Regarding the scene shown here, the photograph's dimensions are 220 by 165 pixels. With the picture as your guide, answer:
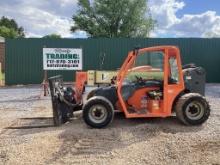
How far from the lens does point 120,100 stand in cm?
880

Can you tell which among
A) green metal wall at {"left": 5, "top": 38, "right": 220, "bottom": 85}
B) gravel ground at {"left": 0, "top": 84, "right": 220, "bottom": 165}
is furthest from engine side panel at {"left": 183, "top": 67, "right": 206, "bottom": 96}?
green metal wall at {"left": 5, "top": 38, "right": 220, "bottom": 85}

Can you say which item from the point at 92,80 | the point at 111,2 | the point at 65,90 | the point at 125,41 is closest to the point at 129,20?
the point at 111,2

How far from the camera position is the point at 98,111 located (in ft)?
28.3

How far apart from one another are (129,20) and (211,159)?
123ft

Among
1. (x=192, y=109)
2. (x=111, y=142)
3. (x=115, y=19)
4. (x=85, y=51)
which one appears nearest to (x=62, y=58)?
(x=85, y=51)

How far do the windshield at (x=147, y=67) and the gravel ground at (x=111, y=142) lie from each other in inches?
37.1

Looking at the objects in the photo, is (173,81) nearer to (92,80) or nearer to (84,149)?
(84,149)

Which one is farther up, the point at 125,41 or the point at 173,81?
the point at 125,41

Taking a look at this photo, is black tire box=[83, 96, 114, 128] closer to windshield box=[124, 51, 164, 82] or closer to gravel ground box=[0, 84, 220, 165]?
gravel ground box=[0, 84, 220, 165]

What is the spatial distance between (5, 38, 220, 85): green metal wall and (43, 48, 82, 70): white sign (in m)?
3.30

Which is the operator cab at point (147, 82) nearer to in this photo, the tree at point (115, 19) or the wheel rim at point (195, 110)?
the wheel rim at point (195, 110)

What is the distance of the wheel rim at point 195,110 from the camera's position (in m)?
8.76

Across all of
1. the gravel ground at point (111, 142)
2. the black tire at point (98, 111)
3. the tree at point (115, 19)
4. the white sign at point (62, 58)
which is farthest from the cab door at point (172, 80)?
the tree at point (115, 19)

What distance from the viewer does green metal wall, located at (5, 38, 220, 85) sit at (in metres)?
20.5
